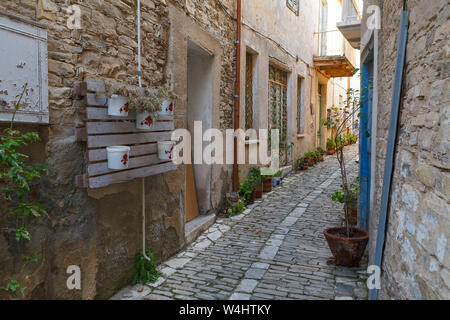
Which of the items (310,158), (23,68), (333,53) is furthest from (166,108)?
(333,53)

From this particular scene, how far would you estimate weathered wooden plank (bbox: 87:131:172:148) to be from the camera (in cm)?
276

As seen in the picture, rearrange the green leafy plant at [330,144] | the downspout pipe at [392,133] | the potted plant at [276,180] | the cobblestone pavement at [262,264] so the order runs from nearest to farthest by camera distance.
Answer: the downspout pipe at [392,133]
the cobblestone pavement at [262,264]
the potted plant at [276,180]
the green leafy plant at [330,144]

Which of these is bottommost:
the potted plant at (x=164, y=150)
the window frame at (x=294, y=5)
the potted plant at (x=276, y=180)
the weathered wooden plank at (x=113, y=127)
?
the potted plant at (x=276, y=180)

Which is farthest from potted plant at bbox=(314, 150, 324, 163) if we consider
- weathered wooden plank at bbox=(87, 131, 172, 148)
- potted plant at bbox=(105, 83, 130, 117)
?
potted plant at bbox=(105, 83, 130, 117)

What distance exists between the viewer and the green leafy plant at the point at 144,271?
3473 mm

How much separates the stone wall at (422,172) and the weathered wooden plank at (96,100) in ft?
7.41

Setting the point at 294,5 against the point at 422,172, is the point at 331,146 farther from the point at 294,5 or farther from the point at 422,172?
the point at 422,172

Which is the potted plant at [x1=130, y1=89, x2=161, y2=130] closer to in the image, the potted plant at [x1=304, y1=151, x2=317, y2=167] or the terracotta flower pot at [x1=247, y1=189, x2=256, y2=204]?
the terracotta flower pot at [x1=247, y1=189, x2=256, y2=204]

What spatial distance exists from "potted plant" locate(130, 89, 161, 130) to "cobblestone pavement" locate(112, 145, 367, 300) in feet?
5.13

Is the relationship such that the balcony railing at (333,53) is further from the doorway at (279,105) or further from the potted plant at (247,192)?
the potted plant at (247,192)

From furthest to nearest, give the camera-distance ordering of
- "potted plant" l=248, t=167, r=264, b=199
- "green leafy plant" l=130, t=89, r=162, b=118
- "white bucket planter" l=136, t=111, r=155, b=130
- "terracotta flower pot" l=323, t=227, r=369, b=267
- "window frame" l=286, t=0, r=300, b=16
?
"window frame" l=286, t=0, r=300, b=16 < "potted plant" l=248, t=167, r=264, b=199 < "terracotta flower pot" l=323, t=227, r=369, b=267 < "white bucket planter" l=136, t=111, r=155, b=130 < "green leafy plant" l=130, t=89, r=162, b=118

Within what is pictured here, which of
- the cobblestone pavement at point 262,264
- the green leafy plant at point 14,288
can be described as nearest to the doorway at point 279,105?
the cobblestone pavement at point 262,264

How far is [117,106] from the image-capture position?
286 cm

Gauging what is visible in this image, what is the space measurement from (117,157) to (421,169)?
6.99ft
